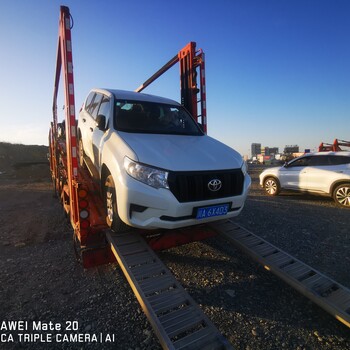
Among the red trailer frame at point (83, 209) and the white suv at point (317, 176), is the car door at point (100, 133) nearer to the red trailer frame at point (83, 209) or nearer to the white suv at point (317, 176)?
the red trailer frame at point (83, 209)

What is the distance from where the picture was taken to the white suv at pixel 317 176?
295 inches

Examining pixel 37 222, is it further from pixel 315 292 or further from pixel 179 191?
pixel 315 292

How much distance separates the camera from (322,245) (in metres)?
4.48

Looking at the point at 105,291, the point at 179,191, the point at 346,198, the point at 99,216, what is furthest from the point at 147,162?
the point at 346,198

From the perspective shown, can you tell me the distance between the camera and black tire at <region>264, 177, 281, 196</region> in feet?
30.3

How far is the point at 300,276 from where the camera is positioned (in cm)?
276

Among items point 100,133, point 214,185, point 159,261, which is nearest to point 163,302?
point 159,261

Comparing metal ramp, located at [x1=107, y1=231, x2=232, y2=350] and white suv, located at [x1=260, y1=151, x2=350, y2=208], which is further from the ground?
white suv, located at [x1=260, y1=151, x2=350, y2=208]

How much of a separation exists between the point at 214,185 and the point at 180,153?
59 centimetres

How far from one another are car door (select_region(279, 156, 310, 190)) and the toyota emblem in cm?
654

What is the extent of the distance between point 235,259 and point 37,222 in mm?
4838

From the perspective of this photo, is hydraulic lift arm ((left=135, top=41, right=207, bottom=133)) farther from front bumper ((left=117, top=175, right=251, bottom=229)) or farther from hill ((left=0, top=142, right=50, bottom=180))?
hill ((left=0, top=142, right=50, bottom=180))

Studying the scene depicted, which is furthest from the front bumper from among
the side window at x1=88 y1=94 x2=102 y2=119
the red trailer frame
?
the side window at x1=88 y1=94 x2=102 y2=119

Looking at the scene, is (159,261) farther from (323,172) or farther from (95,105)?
(323,172)
